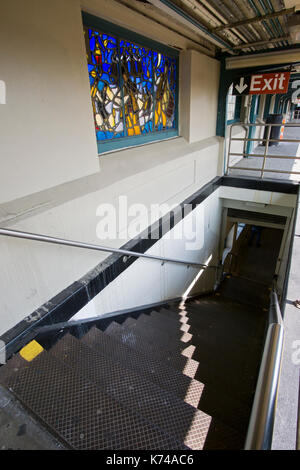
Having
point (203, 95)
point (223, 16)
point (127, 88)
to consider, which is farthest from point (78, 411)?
point (203, 95)

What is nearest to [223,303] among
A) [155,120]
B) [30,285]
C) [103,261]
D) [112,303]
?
[112,303]

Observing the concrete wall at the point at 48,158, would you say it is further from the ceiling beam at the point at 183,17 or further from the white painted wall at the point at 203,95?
the white painted wall at the point at 203,95

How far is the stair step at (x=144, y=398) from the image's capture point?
1379 millimetres

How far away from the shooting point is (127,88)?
2.86 metres

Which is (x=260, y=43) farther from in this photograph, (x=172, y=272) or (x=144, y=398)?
(x=144, y=398)

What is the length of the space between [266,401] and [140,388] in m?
0.97

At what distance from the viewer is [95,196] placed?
2.25m

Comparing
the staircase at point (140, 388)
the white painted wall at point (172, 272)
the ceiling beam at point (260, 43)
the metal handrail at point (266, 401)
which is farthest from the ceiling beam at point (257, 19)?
the staircase at point (140, 388)

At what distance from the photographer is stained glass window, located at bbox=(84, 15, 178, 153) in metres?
2.48

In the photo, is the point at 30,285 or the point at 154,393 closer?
the point at 154,393

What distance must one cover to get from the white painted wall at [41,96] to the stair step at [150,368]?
1.40 m

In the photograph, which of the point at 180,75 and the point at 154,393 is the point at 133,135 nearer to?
the point at 180,75

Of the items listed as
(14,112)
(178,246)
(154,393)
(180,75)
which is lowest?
(178,246)
